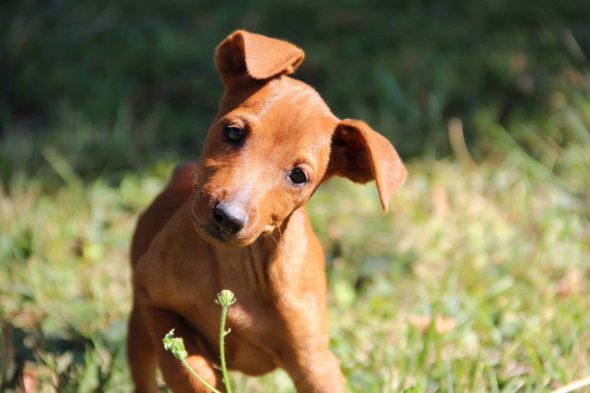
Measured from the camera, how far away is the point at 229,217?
2838mm

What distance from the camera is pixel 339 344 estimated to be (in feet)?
14.4

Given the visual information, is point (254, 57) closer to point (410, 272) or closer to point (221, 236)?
point (221, 236)

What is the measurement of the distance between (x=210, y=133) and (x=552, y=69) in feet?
13.5

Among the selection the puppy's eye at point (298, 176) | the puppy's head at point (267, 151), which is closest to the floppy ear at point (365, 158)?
the puppy's head at point (267, 151)

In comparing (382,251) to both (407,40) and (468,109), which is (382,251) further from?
(407,40)

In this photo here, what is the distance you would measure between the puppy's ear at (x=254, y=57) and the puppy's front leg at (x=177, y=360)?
32.4 inches

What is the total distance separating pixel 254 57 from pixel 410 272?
7.44 feet

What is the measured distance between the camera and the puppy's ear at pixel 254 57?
10.1 feet

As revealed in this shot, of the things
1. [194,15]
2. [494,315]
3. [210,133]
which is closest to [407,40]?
[194,15]

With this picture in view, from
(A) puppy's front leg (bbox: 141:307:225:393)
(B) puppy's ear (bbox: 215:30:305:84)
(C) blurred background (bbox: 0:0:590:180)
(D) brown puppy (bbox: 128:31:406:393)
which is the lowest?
(C) blurred background (bbox: 0:0:590:180)

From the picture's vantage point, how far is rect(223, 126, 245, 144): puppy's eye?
120 inches

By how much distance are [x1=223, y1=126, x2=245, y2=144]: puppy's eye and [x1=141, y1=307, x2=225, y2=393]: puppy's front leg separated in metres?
0.65

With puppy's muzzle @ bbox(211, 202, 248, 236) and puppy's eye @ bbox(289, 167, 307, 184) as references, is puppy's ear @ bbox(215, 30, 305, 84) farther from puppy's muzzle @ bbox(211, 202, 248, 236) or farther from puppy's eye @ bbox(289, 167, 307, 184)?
puppy's muzzle @ bbox(211, 202, 248, 236)

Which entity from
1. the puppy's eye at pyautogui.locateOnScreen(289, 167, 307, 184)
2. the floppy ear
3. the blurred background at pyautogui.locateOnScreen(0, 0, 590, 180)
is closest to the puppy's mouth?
the puppy's eye at pyautogui.locateOnScreen(289, 167, 307, 184)
